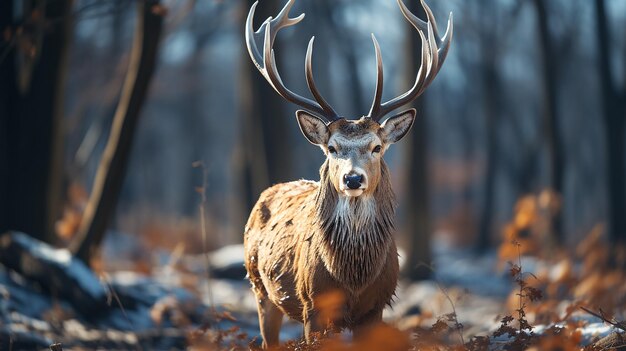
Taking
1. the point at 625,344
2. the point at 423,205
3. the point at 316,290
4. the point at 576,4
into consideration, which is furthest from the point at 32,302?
the point at 576,4

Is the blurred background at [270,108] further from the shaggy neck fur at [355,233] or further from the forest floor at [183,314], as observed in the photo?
the shaggy neck fur at [355,233]

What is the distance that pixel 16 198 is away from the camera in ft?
36.9

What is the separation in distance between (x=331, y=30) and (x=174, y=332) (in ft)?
68.0

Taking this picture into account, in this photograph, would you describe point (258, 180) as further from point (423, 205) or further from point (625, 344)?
point (625, 344)

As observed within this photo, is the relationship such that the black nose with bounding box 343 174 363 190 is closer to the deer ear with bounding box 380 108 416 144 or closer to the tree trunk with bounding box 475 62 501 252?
the deer ear with bounding box 380 108 416 144

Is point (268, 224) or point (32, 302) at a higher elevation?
point (268, 224)

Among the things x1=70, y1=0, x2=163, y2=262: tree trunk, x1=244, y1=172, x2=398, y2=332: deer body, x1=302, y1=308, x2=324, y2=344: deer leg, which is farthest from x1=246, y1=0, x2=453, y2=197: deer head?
x1=70, y1=0, x2=163, y2=262: tree trunk

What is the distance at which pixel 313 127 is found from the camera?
635 cm

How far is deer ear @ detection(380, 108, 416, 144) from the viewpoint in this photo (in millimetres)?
6402

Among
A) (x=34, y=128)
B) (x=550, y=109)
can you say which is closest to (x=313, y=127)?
(x=34, y=128)

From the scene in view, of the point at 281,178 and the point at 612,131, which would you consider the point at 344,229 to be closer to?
the point at 281,178

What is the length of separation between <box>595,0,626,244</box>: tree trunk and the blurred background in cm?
3

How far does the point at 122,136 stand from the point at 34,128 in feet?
5.96

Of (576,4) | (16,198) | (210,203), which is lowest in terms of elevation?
(210,203)
